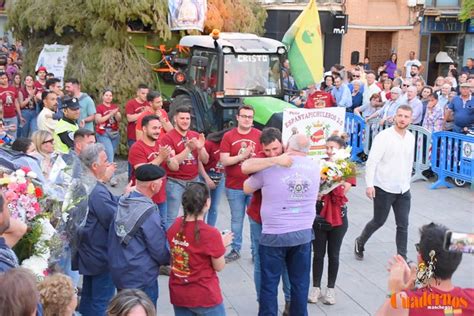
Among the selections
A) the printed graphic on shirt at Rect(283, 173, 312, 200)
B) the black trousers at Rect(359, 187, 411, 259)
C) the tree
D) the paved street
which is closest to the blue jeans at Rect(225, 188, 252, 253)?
the paved street

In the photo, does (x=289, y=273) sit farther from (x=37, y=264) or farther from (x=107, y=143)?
(x=107, y=143)

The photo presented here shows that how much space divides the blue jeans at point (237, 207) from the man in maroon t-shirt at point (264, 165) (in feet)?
4.07

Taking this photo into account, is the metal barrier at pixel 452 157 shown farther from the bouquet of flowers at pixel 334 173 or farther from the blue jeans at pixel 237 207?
the bouquet of flowers at pixel 334 173

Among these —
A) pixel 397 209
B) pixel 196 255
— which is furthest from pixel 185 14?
pixel 196 255

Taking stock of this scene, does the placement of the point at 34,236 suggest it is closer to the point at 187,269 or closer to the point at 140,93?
the point at 187,269

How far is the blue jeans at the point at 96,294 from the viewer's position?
568 centimetres

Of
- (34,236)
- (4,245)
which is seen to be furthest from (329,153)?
(4,245)

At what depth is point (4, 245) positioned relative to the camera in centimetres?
408

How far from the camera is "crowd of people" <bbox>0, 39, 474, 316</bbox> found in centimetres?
383

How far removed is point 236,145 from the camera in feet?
24.9

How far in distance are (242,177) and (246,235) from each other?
1.65 meters

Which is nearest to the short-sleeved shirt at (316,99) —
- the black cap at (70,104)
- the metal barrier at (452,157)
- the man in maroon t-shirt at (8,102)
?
the metal barrier at (452,157)

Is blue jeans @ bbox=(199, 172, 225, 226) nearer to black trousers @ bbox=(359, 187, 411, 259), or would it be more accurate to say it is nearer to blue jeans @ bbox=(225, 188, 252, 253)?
blue jeans @ bbox=(225, 188, 252, 253)

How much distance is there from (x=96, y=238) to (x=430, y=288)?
2923 mm
